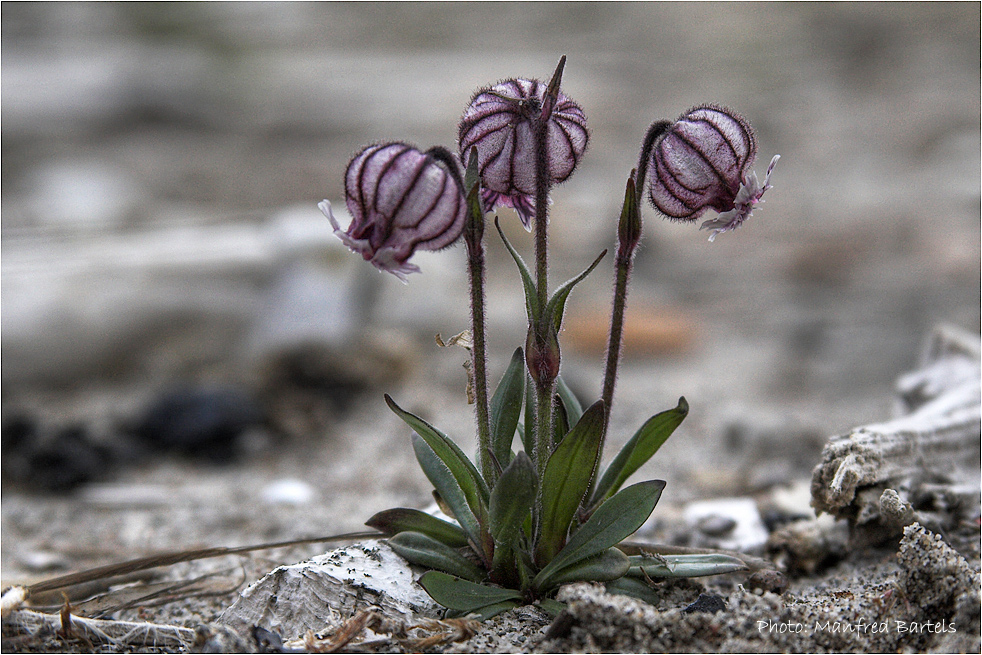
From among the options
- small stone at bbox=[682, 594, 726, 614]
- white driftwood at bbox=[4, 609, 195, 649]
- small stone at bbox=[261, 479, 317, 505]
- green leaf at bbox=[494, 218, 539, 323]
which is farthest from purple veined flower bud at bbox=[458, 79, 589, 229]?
small stone at bbox=[261, 479, 317, 505]

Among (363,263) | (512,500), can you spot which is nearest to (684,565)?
(512,500)

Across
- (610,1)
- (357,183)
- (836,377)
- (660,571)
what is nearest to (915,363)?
(836,377)

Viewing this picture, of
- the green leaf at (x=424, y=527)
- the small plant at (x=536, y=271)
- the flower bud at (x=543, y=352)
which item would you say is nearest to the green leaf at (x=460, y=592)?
the small plant at (x=536, y=271)

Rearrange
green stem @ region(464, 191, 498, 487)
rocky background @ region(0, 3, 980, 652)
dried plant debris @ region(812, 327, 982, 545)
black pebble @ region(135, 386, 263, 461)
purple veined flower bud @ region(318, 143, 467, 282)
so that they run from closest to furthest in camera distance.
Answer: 1. purple veined flower bud @ region(318, 143, 467, 282)
2. green stem @ region(464, 191, 498, 487)
3. dried plant debris @ region(812, 327, 982, 545)
4. rocky background @ region(0, 3, 980, 652)
5. black pebble @ region(135, 386, 263, 461)

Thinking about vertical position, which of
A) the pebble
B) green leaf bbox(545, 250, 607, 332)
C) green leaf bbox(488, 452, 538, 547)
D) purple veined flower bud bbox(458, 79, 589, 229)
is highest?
purple veined flower bud bbox(458, 79, 589, 229)

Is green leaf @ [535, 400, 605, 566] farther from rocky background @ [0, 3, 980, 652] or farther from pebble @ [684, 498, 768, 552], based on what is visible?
rocky background @ [0, 3, 980, 652]

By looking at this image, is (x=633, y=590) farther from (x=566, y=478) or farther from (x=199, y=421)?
(x=199, y=421)

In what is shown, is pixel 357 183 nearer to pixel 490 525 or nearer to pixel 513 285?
pixel 490 525
